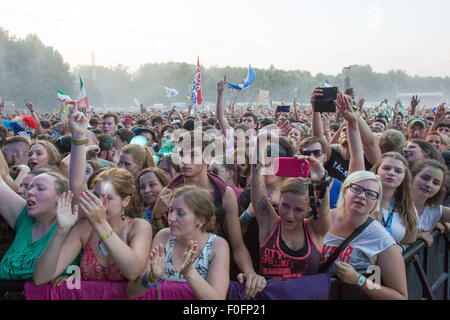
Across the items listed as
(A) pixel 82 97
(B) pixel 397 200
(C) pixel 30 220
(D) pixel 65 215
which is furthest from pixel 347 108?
(A) pixel 82 97

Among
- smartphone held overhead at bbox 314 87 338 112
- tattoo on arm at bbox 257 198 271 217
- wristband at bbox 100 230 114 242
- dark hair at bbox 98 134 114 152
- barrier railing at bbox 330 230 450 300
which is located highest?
smartphone held overhead at bbox 314 87 338 112

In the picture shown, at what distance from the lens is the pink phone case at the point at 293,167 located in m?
2.50

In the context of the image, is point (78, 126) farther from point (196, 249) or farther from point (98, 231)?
point (196, 249)

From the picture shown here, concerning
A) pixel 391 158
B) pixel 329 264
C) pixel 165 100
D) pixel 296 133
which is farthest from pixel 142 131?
pixel 165 100

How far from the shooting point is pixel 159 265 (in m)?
2.23

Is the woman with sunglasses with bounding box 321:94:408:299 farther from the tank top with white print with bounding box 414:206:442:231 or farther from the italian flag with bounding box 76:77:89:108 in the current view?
the italian flag with bounding box 76:77:89:108

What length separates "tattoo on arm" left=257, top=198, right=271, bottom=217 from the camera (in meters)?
2.89

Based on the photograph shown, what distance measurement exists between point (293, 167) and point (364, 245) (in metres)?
0.71

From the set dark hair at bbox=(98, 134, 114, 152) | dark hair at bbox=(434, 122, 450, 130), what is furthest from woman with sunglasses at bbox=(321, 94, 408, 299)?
dark hair at bbox=(434, 122, 450, 130)

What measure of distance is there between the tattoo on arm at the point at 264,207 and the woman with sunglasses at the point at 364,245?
0.46m

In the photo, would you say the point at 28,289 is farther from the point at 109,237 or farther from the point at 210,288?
the point at 210,288

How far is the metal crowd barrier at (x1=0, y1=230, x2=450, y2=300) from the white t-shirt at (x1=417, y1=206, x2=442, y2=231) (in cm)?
9
